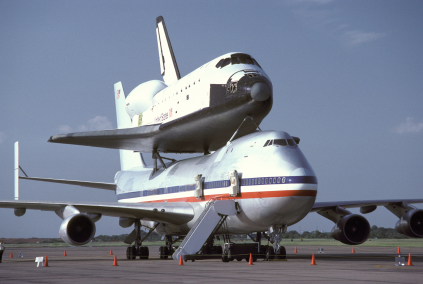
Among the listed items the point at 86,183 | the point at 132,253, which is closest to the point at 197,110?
the point at 132,253

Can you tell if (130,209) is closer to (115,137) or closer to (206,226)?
(115,137)

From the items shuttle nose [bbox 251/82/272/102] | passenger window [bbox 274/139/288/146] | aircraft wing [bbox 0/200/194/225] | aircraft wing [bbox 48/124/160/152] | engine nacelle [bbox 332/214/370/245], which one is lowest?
engine nacelle [bbox 332/214/370/245]

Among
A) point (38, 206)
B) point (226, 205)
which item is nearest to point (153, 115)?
point (38, 206)

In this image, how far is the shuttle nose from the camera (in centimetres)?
2308

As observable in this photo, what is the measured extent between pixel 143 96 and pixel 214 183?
10608 mm

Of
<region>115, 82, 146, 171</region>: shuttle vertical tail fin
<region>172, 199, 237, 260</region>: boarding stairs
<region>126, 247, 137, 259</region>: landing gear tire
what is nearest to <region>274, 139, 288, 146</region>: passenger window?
<region>172, 199, 237, 260</region>: boarding stairs

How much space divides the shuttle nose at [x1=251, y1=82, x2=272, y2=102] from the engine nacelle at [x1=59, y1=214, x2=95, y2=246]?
8918mm

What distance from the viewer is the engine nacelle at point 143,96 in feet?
104

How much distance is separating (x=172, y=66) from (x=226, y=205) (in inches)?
582

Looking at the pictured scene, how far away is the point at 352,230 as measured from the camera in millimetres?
25969

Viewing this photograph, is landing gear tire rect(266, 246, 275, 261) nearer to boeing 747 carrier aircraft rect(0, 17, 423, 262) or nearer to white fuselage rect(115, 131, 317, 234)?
boeing 747 carrier aircraft rect(0, 17, 423, 262)

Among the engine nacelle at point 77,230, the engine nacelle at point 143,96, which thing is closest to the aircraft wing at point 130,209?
the engine nacelle at point 77,230

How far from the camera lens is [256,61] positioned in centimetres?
2561

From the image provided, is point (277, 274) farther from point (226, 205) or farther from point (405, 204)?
point (405, 204)
